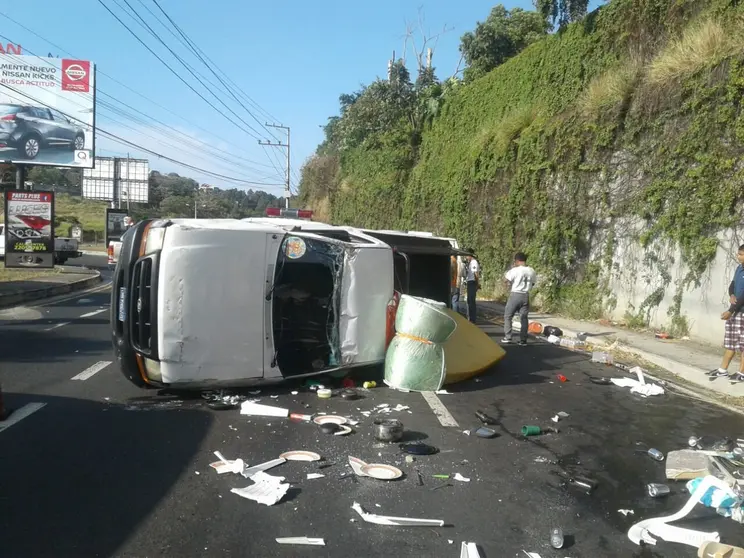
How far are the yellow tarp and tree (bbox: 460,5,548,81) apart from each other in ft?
69.5

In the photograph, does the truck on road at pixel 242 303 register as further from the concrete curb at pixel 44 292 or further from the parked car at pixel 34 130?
the parked car at pixel 34 130

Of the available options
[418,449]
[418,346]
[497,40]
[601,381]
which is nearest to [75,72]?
[497,40]

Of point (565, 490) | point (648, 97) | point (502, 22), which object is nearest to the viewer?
point (565, 490)

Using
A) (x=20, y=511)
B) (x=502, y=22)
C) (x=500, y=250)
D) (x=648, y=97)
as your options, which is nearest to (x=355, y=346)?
(x=20, y=511)

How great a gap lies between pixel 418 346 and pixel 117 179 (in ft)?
227

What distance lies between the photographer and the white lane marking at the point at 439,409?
6.23m

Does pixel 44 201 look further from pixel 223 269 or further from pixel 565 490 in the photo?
pixel 565 490

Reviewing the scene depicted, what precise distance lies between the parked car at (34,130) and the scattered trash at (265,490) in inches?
1505

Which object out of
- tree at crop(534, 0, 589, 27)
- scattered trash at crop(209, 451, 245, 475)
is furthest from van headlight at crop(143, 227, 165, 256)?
tree at crop(534, 0, 589, 27)

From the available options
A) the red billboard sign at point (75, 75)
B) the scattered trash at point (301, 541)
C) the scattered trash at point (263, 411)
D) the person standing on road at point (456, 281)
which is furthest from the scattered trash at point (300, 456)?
the red billboard sign at point (75, 75)

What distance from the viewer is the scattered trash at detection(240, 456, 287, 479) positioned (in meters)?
4.67

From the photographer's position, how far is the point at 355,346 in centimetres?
734

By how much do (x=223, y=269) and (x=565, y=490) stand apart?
13.0 ft

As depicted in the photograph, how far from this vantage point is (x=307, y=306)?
7.23m
